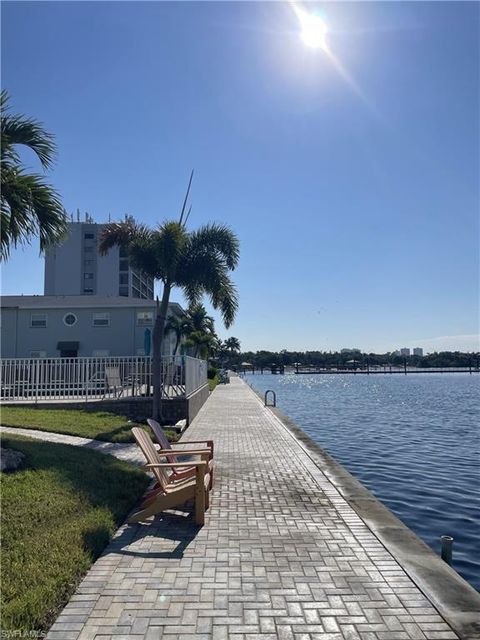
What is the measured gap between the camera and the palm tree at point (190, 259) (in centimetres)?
1495

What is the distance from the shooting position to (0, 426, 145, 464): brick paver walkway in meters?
9.80

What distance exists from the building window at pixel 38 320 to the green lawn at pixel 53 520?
21.3 meters

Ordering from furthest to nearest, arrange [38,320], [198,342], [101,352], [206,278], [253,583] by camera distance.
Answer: [198,342], [38,320], [101,352], [206,278], [253,583]

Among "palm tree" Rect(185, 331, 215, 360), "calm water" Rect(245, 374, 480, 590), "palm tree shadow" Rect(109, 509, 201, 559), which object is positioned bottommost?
"calm water" Rect(245, 374, 480, 590)

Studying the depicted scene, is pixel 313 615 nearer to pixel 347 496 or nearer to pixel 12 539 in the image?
pixel 12 539

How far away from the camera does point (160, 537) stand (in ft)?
18.0

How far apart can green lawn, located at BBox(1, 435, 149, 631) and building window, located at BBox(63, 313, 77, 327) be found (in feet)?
68.7

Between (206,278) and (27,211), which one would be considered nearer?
(27,211)

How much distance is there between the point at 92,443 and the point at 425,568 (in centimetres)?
789

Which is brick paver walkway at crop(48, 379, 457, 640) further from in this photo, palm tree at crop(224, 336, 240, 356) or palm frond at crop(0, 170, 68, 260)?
palm tree at crop(224, 336, 240, 356)

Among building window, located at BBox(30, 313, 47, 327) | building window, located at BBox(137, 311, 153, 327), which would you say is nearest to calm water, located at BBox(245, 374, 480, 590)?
building window, located at BBox(137, 311, 153, 327)

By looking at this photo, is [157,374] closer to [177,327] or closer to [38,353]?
[38,353]

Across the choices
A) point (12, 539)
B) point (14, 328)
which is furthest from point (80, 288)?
point (12, 539)

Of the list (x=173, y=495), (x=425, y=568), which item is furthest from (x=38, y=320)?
(x=425, y=568)
